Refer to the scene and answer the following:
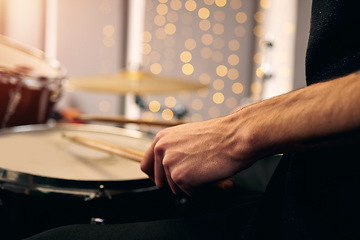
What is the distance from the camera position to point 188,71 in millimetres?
2590

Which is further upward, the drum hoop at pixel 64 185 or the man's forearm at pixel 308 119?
the man's forearm at pixel 308 119

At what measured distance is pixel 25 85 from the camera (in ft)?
3.22

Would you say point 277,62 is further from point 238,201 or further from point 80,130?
point 238,201

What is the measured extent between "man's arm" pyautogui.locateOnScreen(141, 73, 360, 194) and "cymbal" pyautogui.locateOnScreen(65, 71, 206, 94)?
1.38 meters

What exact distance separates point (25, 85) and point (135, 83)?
2.79 feet

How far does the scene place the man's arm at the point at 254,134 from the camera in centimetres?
24

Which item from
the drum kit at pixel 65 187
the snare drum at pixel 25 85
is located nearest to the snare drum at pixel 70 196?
the drum kit at pixel 65 187

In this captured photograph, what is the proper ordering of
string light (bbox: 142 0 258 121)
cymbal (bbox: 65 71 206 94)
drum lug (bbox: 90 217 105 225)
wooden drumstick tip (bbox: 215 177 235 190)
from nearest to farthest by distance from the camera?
wooden drumstick tip (bbox: 215 177 235 190) → drum lug (bbox: 90 217 105 225) → cymbal (bbox: 65 71 206 94) → string light (bbox: 142 0 258 121)

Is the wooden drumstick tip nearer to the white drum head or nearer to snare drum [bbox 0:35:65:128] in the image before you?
the white drum head

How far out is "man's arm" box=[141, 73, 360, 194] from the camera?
0.80 feet

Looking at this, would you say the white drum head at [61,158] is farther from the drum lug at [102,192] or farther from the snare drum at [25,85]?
the snare drum at [25,85]

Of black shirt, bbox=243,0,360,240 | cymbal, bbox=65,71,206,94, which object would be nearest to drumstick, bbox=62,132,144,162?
black shirt, bbox=243,0,360,240

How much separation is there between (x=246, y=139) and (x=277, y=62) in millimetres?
2071

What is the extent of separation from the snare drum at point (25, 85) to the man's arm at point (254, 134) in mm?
755
